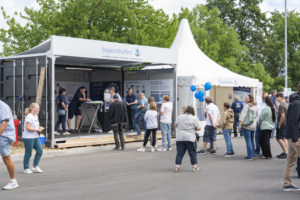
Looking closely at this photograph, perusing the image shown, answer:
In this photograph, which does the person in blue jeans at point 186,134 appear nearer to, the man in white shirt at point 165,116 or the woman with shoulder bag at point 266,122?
the woman with shoulder bag at point 266,122

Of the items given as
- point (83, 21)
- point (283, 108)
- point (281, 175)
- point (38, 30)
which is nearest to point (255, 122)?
point (283, 108)

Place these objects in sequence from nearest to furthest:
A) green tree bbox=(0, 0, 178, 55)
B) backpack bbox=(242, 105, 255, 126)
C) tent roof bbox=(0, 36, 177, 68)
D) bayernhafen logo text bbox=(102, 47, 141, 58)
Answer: backpack bbox=(242, 105, 255, 126) < tent roof bbox=(0, 36, 177, 68) < bayernhafen logo text bbox=(102, 47, 141, 58) < green tree bbox=(0, 0, 178, 55)

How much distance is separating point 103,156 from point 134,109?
182 inches

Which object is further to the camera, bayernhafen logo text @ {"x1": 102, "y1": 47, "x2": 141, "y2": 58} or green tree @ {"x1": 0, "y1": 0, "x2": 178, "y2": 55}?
green tree @ {"x1": 0, "y1": 0, "x2": 178, "y2": 55}

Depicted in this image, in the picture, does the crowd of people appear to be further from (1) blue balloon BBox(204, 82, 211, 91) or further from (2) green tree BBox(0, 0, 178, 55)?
(2) green tree BBox(0, 0, 178, 55)

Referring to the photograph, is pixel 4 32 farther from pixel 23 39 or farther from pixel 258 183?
pixel 258 183

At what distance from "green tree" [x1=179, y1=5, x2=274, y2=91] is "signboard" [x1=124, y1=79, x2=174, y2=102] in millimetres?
18759

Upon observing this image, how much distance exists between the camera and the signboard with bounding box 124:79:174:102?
56.7ft

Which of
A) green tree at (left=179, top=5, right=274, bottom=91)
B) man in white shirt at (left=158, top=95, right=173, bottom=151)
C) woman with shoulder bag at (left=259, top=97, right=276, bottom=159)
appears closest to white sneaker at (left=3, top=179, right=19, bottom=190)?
man in white shirt at (left=158, top=95, right=173, bottom=151)

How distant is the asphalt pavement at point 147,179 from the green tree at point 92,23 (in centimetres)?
1534

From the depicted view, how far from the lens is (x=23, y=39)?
2862 cm

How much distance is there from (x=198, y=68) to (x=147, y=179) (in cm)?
1153

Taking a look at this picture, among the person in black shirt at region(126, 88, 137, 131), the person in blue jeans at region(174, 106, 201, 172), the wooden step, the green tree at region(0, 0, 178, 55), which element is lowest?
the wooden step

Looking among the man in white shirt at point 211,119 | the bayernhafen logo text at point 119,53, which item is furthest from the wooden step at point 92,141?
the man in white shirt at point 211,119
